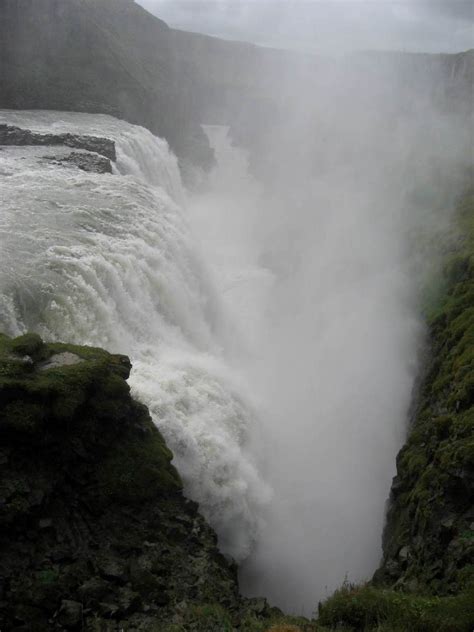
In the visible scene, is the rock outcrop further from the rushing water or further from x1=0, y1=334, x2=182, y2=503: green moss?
x1=0, y1=334, x2=182, y2=503: green moss

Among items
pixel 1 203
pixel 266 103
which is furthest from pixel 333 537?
pixel 266 103

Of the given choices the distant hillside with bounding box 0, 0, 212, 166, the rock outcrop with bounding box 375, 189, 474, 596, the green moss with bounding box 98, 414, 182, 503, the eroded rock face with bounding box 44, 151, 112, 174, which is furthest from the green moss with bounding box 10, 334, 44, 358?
the distant hillside with bounding box 0, 0, 212, 166

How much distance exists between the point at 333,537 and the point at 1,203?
1722cm

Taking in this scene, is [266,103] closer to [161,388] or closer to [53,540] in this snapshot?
[161,388]

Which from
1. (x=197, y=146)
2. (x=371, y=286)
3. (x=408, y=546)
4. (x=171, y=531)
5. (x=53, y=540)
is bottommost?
(x=197, y=146)

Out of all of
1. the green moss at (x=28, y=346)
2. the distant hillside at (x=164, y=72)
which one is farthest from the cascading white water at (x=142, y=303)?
the distant hillside at (x=164, y=72)

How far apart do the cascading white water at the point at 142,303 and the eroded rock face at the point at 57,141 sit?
14.4 feet

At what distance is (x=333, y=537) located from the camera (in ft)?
58.6

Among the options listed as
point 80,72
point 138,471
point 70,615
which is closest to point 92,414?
point 138,471

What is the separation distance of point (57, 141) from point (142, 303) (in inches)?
749

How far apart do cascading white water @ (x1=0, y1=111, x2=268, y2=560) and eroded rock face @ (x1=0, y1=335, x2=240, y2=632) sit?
220 cm

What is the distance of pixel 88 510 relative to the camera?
404 inches

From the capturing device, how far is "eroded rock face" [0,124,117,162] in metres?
31.9

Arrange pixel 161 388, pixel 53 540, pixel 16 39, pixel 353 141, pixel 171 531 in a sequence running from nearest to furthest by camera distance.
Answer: pixel 53 540 → pixel 171 531 → pixel 161 388 → pixel 16 39 → pixel 353 141
